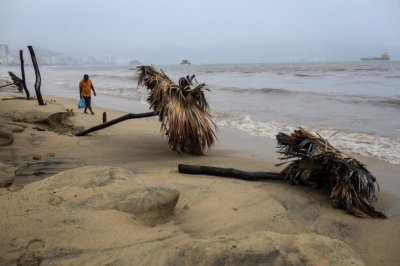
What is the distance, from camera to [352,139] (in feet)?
25.9

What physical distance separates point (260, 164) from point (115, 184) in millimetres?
3203

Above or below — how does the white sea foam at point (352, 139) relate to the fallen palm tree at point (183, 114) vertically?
below

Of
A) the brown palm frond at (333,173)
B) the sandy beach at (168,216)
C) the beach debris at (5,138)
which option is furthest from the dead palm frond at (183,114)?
the beach debris at (5,138)

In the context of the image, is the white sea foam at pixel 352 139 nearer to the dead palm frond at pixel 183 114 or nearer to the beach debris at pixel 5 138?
the dead palm frond at pixel 183 114

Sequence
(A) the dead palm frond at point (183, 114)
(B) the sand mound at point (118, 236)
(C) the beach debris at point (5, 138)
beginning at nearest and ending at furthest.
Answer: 1. (B) the sand mound at point (118, 236)
2. (C) the beach debris at point (5, 138)
3. (A) the dead palm frond at point (183, 114)

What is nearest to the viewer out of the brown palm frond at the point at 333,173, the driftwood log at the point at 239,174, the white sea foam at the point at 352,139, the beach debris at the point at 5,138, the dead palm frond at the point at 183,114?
the brown palm frond at the point at 333,173

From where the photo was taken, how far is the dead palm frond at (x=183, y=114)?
6.41m

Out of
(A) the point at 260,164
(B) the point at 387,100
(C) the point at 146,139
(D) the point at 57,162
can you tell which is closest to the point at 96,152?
(D) the point at 57,162

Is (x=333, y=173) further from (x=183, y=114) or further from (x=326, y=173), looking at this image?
(x=183, y=114)

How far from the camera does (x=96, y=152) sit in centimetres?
657

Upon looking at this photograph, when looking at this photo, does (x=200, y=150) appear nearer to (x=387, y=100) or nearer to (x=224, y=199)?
(x=224, y=199)

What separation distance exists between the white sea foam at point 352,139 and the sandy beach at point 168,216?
0.68 metres

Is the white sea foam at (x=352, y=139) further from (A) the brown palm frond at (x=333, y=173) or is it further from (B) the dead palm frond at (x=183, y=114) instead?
(B) the dead palm frond at (x=183, y=114)

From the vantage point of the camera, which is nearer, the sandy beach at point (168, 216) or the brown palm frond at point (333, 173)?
the sandy beach at point (168, 216)
